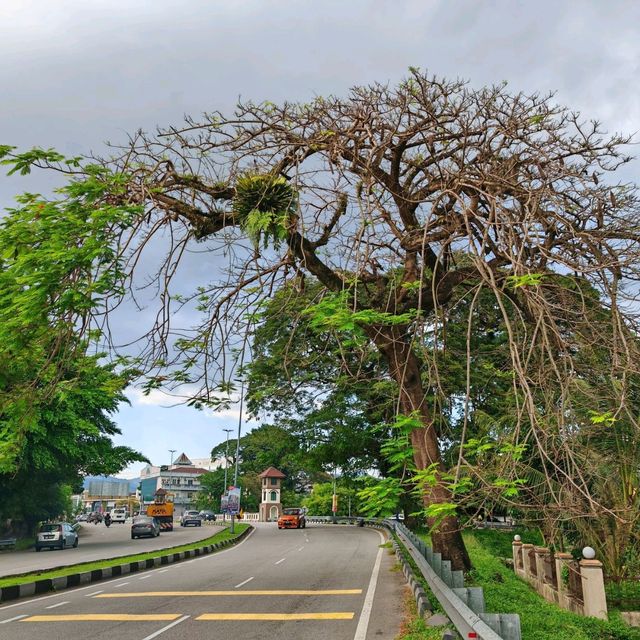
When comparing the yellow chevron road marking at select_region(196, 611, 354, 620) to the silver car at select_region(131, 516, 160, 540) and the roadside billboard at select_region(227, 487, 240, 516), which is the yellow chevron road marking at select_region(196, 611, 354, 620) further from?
the roadside billboard at select_region(227, 487, 240, 516)

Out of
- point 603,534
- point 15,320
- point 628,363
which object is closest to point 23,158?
point 15,320

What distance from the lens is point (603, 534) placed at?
14.7 meters

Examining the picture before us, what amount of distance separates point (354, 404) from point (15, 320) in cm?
2010

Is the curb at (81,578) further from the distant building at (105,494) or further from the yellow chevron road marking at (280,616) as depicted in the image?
the distant building at (105,494)

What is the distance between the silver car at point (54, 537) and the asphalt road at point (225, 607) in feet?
54.7

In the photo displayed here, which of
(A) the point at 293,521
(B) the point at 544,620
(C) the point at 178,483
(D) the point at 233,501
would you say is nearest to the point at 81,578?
(B) the point at 544,620

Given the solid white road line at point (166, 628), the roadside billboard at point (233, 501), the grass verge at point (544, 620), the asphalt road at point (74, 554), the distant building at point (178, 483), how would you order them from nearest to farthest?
the solid white road line at point (166, 628)
the grass verge at point (544, 620)
the asphalt road at point (74, 554)
the roadside billboard at point (233, 501)
the distant building at point (178, 483)

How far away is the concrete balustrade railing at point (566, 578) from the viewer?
12.0m

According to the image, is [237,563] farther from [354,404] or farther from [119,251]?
[119,251]

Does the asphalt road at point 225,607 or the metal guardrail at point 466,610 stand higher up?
the metal guardrail at point 466,610

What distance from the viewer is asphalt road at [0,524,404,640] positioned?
857 centimetres

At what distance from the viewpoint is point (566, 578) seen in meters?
14.1

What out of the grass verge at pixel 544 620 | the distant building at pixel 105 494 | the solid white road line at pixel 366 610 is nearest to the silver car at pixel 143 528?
the solid white road line at pixel 366 610

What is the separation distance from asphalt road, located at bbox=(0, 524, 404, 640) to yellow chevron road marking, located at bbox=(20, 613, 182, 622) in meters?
0.02
